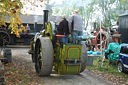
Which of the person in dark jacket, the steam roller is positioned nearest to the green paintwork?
the steam roller

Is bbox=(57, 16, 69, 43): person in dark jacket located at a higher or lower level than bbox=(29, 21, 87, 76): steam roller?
higher

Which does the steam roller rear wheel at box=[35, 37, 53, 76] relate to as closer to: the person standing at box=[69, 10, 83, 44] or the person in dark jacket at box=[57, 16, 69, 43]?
the person in dark jacket at box=[57, 16, 69, 43]

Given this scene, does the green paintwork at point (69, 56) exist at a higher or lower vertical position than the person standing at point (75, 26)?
lower

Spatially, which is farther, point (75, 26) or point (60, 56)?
point (75, 26)

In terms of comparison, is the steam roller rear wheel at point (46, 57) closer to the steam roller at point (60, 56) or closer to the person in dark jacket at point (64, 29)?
the steam roller at point (60, 56)

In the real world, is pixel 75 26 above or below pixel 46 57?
above

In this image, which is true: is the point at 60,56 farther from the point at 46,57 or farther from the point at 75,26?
Result: the point at 75,26

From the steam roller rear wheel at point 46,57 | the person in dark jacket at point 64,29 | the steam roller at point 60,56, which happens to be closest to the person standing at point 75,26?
the person in dark jacket at point 64,29

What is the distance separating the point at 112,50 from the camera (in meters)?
9.54

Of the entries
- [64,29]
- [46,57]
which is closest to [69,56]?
[46,57]

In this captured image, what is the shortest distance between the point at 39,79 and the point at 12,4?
252cm

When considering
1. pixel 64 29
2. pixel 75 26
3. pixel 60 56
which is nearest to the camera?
pixel 60 56

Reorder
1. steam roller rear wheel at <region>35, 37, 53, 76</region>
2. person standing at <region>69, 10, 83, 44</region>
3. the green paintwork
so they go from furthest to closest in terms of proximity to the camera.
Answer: person standing at <region>69, 10, 83, 44</region> → steam roller rear wheel at <region>35, 37, 53, 76</region> → the green paintwork

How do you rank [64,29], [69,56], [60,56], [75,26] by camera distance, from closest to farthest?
[69,56] < [60,56] < [75,26] < [64,29]
